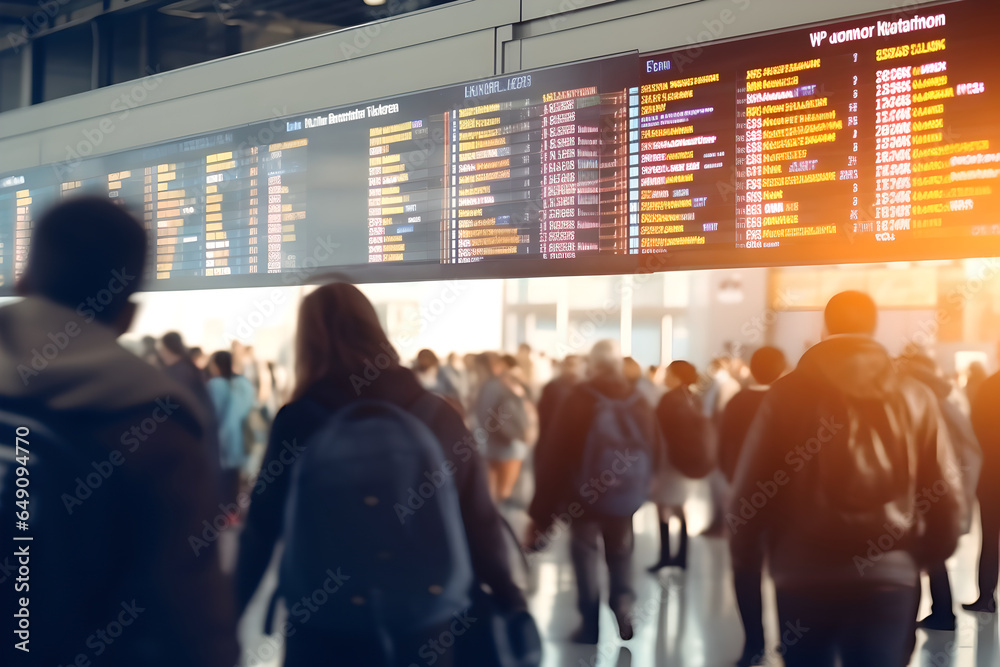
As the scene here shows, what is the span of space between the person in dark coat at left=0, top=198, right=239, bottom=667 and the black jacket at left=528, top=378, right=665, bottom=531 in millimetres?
890

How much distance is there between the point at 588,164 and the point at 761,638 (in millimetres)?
1231

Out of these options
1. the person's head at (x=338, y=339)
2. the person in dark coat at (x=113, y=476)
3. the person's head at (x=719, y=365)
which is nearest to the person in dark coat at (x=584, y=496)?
the person's head at (x=719, y=365)

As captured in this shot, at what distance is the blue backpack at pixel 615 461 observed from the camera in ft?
7.65

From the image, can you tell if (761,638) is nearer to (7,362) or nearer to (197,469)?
(197,469)

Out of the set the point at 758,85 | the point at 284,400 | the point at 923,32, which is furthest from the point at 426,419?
the point at 923,32

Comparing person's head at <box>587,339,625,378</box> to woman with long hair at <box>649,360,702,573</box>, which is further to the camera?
person's head at <box>587,339,625,378</box>

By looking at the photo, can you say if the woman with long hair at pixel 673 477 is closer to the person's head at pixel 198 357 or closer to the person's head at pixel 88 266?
the person's head at pixel 88 266

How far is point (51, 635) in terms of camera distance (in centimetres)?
212

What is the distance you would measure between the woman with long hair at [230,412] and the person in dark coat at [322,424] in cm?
42

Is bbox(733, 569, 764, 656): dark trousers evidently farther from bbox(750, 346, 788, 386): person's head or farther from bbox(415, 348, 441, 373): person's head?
bbox(415, 348, 441, 373): person's head

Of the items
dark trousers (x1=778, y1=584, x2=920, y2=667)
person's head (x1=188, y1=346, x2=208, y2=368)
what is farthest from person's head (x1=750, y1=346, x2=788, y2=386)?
person's head (x1=188, y1=346, x2=208, y2=368)

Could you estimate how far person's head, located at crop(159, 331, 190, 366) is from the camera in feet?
9.46

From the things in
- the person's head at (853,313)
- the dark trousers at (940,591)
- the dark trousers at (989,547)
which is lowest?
the dark trousers at (940,591)

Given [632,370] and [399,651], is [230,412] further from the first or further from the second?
[632,370]
